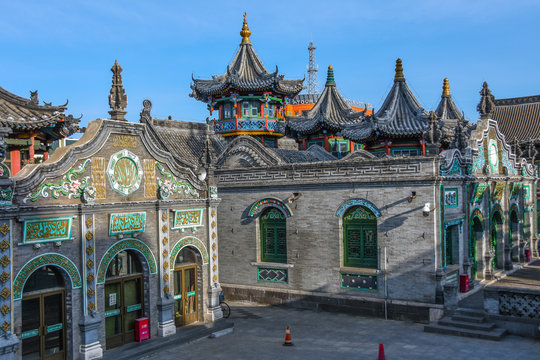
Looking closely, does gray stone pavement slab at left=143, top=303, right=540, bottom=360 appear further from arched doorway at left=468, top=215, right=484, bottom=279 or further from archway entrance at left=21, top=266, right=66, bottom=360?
arched doorway at left=468, top=215, right=484, bottom=279

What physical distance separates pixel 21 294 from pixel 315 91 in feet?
260

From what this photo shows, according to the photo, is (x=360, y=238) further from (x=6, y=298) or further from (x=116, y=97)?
(x=6, y=298)

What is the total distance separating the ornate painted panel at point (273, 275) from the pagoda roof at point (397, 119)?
30.1 ft

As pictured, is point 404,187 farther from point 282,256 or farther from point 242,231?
point 242,231

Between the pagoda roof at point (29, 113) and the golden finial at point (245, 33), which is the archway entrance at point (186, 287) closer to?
the pagoda roof at point (29, 113)

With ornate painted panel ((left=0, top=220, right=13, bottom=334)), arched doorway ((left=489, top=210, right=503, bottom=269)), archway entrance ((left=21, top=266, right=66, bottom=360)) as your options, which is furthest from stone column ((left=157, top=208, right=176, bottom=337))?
arched doorway ((left=489, top=210, right=503, bottom=269))

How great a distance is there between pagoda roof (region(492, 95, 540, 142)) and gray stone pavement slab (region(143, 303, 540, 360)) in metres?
26.2

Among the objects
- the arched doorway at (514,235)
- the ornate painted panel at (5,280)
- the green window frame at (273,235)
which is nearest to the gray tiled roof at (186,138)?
the green window frame at (273,235)

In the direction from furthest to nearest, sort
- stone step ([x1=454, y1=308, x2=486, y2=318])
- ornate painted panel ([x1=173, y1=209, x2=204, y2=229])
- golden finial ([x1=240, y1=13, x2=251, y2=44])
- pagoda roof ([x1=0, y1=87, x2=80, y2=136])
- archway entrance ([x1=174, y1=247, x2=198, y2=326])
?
golden finial ([x1=240, y1=13, x2=251, y2=44])
stone step ([x1=454, y1=308, x2=486, y2=318])
archway entrance ([x1=174, y1=247, x2=198, y2=326])
ornate painted panel ([x1=173, y1=209, x2=204, y2=229])
pagoda roof ([x1=0, y1=87, x2=80, y2=136])

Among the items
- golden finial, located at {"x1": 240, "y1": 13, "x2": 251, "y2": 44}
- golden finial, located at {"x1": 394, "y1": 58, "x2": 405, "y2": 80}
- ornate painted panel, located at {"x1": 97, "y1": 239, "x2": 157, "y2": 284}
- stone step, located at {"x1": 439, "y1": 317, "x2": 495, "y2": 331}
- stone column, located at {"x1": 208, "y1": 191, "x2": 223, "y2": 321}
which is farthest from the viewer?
golden finial, located at {"x1": 240, "y1": 13, "x2": 251, "y2": 44}

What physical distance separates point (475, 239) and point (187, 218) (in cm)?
1353

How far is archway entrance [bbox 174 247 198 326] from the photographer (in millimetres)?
17297

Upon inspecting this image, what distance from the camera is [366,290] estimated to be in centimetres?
1989

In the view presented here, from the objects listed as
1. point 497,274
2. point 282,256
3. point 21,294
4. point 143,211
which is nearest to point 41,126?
point 143,211
